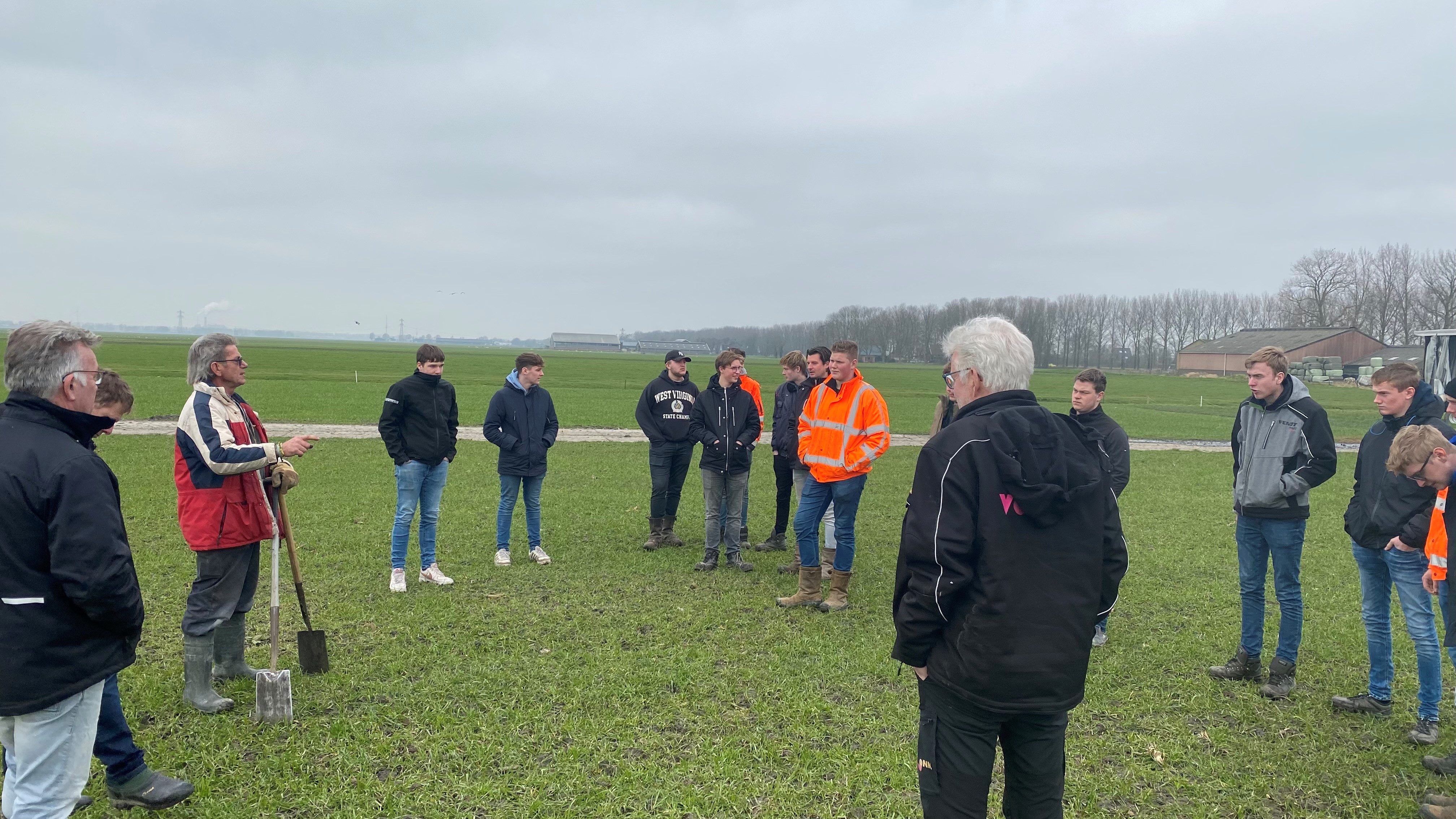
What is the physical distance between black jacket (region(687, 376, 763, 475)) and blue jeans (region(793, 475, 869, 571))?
141 cm

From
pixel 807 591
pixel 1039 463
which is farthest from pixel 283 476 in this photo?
pixel 1039 463

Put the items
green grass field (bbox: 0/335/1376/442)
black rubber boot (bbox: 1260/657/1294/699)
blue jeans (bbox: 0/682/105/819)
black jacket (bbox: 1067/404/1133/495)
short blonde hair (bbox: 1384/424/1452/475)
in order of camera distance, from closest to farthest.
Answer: blue jeans (bbox: 0/682/105/819), short blonde hair (bbox: 1384/424/1452/475), black rubber boot (bbox: 1260/657/1294/699), black jacket (bbox: 1067/404/1133/495), green grass field (bbox: 0/335/1376/442)

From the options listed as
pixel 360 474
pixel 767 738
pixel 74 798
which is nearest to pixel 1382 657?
pixel 767 738

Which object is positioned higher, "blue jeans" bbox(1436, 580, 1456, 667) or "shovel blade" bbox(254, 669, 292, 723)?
"blue jeans" bbox(1436, 580, 1456, 667)

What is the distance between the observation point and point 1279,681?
17.6 feet

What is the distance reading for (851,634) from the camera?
21.0 ft

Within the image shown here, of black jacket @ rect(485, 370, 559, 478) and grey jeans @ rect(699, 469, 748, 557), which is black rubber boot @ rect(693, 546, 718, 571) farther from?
black jacket @ rect(485, 370, 559, 478)

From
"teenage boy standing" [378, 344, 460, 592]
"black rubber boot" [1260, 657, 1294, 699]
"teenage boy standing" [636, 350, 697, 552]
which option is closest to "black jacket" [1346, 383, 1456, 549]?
"black rubber boot" [1260, 657, 1294, 699]

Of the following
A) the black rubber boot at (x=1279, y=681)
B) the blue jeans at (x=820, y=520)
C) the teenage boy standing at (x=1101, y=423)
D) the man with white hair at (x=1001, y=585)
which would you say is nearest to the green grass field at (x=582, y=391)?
the blue jeans at (x=820, y=520)

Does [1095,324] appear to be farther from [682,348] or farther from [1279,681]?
[1279,681]

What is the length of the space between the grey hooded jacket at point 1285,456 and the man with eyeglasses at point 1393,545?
0.87 ft

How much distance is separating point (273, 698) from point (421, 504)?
302 centimetres

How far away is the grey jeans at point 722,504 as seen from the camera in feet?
27.5

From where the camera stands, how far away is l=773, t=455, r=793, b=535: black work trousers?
883cm
